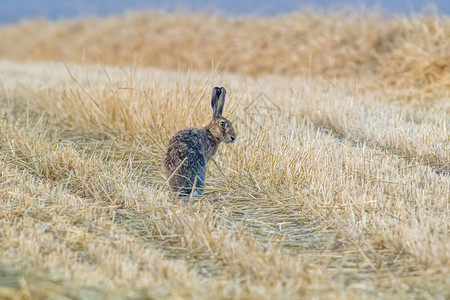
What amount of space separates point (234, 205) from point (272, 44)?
10.8 meters

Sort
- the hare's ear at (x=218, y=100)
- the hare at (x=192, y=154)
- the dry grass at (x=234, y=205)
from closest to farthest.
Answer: the dry grass at (x=234, y=205), the hare at (x=192, y=154), the hare's ear at (x=218, y=100)

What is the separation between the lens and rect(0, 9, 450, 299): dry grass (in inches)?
118

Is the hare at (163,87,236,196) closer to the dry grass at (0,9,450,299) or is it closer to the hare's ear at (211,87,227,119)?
the hare's ear at (211,87,227,119)

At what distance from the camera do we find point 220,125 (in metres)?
4.71

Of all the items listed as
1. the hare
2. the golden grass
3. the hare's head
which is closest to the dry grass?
the hare

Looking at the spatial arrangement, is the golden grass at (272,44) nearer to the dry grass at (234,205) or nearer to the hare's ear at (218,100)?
the dry grass at (234,205)

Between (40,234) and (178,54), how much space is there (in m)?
13.6

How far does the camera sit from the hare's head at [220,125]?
4.70 meters

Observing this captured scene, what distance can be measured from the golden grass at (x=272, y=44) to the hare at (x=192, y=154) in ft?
9.52

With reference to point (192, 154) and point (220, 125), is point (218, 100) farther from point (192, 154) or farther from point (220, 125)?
point (192, 154)

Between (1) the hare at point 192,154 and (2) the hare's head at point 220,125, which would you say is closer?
(1) the hare at point 192,154

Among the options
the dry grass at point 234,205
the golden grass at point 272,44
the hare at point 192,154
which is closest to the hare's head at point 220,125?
the hare at point 192,154

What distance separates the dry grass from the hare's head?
0.89 ft

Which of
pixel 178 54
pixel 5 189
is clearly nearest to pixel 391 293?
pixel 5 189
